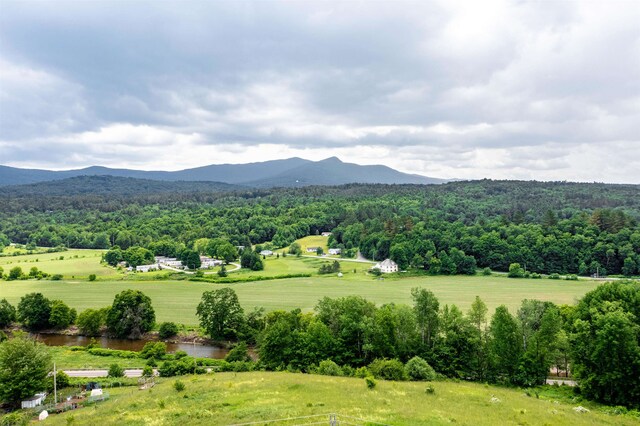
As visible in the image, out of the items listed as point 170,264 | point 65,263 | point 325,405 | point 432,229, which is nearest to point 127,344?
point 325,405

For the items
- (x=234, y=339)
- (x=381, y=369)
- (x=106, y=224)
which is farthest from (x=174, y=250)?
(x=381, y=369)

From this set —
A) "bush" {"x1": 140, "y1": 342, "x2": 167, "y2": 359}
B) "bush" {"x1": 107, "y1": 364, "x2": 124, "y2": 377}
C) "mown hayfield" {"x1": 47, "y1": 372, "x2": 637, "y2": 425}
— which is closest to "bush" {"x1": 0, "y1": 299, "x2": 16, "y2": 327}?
"bush" {"x1": 140, "y1": 342, "x2": 167, "y2": 359}

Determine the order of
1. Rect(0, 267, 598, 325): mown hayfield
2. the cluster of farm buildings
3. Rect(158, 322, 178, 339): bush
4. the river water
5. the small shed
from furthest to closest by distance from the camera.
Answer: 1. the cluster of farm buildings
2. Rect(0, 267, 598, 325): mown hayfield
3. Rect(158, 322, 178, 339): bush
4. the river water
5. the small shed

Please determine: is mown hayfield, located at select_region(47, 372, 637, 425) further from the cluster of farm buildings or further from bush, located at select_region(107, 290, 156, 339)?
the cluster of farm buildings

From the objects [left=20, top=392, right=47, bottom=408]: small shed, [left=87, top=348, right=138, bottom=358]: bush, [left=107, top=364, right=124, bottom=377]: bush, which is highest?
[left=20, top=392, right=47, bottom=408]: small shed

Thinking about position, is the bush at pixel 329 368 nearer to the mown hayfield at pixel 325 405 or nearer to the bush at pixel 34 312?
the mown hayfield at pixel 325 405

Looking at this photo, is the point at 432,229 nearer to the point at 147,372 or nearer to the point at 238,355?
the point at 238,355

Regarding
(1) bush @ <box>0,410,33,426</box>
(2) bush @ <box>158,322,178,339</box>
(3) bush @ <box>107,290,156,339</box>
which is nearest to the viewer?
(1) bush @ <box>0,410,33,426</box>

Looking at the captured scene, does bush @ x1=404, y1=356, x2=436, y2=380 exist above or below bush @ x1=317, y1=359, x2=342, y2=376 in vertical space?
above
